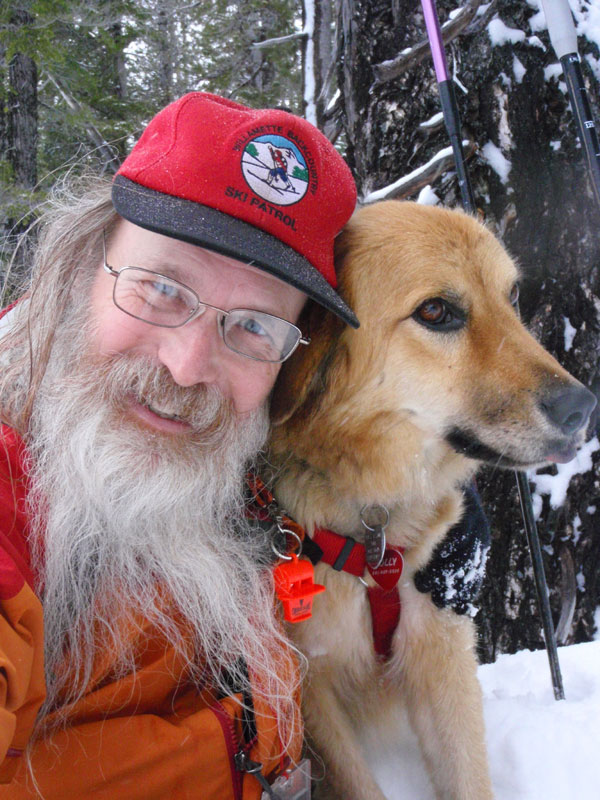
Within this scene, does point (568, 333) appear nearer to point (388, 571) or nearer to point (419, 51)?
point (419, 51)

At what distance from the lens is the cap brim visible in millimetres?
1298

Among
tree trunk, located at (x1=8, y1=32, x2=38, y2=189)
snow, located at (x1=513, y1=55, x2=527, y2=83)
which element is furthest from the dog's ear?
tree trunk, located at (x1=8, y1=32, x2=38, y2=189)

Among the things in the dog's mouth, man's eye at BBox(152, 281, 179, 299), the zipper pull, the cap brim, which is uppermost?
the cap brim

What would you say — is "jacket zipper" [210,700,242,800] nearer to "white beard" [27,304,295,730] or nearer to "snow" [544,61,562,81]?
"white beard" [27,304,295,730]

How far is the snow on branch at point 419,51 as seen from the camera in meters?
2.76

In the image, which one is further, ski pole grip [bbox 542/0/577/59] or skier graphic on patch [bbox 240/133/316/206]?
ski pole grip [bbox 542/0/577/59]

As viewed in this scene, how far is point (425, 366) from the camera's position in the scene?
5.73ft

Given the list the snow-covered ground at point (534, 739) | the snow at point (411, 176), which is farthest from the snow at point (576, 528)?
the snow at point (411, 176)

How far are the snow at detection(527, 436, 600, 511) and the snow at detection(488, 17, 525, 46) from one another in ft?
6.02

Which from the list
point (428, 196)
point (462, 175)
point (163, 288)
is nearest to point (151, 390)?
point (163, 288)

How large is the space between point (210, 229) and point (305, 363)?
0.55 metres

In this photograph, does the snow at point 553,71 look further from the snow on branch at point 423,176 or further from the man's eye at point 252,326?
the man's eye at point 252,326

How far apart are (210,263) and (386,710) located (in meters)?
1.66

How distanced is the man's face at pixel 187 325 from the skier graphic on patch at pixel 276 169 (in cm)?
18
